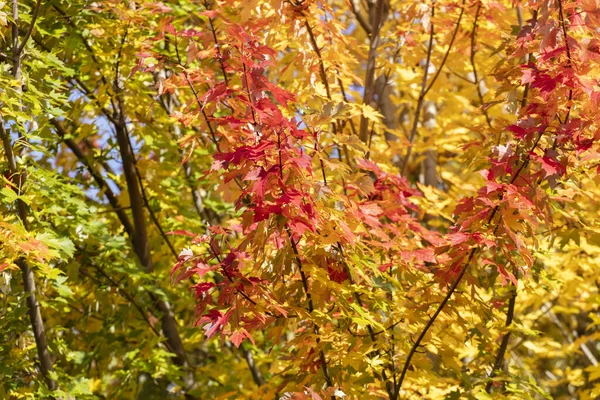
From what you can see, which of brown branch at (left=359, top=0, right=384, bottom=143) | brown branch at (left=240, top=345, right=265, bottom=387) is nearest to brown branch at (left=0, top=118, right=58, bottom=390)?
brown branch at (left=240, top=345, right=265, bottom=387)

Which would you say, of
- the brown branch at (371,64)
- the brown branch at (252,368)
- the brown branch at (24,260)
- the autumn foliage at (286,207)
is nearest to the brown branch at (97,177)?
the autumn foliage at (286,207)

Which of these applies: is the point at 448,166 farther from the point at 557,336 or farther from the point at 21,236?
the point at 21,236

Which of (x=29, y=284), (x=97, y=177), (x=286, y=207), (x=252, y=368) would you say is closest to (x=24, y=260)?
(x=29, y=284)

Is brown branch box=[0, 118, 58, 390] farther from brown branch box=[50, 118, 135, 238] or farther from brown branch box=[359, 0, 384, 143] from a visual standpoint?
brown branch box=[359, 0, 384, 143]

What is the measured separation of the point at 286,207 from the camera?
2.78 meters

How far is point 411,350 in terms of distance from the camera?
3.28 m

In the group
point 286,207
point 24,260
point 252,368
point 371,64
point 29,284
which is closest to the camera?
point 286,207

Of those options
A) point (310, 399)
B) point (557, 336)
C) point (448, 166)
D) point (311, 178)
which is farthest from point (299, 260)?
point (557, 336)

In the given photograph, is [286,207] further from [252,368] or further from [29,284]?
[252,368]

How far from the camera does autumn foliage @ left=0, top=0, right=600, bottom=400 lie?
Result: 289 centimetres

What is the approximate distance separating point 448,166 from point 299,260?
6421mm

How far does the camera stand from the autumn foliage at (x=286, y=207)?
9.48ft

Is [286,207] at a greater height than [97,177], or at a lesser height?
lesser

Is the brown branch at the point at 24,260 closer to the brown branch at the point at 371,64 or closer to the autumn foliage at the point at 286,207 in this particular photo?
the autumn foliage at the point at 286,207
